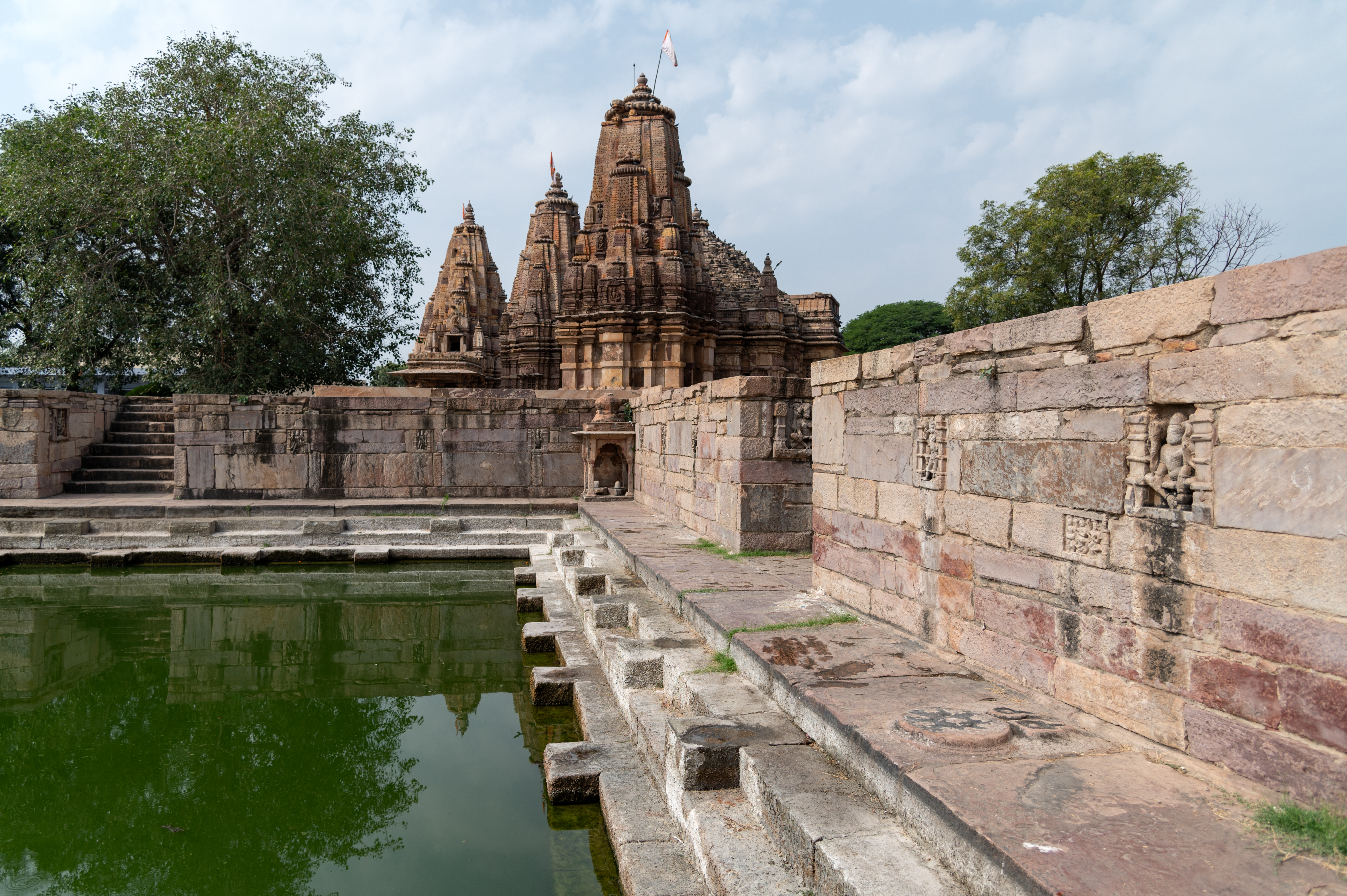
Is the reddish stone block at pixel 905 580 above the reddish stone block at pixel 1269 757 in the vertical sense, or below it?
above

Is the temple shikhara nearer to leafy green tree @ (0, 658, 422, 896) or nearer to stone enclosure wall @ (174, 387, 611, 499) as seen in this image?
stone enclosure wall @ (174, 387, 611, 499)

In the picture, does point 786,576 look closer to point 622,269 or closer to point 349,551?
point 349,551

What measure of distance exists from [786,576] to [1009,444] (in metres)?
2.72

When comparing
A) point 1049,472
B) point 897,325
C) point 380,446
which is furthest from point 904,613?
point 897,325

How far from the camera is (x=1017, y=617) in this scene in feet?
11.4

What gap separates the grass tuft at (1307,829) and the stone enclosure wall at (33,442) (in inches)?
604

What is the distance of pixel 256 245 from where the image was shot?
650 inches

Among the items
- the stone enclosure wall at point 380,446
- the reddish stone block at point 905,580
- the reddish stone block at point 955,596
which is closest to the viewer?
the reddish stone block at point 955,596

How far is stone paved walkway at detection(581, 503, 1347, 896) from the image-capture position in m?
1.95

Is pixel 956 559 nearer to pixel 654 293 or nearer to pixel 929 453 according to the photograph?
pixel 929 453

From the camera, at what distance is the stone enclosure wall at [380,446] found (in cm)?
1277

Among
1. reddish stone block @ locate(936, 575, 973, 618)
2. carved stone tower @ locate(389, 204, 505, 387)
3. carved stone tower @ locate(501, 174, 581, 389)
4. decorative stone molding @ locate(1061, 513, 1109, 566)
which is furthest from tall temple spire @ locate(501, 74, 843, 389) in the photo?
decorative stone molding @ locate(1061, 513, 1109, 566)

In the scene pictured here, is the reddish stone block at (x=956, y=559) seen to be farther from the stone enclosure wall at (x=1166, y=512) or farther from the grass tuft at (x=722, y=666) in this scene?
the grass tuft at (x=722, y=666)

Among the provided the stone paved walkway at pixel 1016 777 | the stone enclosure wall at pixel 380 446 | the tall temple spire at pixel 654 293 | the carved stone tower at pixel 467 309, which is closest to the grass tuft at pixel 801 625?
the stone paved walkway at pixel 1016 777
